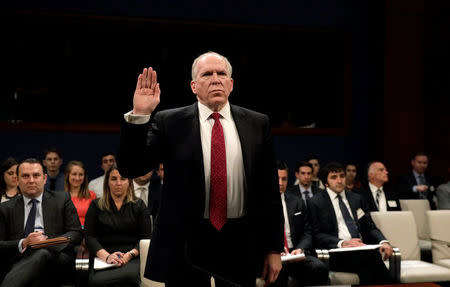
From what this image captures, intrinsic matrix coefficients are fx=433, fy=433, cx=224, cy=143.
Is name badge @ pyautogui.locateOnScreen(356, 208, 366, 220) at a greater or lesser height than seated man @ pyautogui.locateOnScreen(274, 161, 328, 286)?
greater

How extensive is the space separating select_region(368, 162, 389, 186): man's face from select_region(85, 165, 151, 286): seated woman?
236cm

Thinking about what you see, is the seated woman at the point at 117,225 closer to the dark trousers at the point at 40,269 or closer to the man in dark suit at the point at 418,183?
the dark trousers at the point at 40,269

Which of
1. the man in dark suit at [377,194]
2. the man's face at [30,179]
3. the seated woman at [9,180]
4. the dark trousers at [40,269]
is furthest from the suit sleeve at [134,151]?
the man in dark suit at [377,194]

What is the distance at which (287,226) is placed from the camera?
11.4 feet

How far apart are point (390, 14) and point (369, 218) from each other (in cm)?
327

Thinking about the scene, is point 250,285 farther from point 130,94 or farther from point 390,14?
point 390,14

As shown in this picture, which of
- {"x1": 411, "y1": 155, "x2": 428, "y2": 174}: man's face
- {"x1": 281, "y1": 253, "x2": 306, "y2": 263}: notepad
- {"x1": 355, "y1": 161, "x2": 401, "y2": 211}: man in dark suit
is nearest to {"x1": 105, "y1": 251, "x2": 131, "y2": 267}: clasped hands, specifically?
{"x1": 281, "y1": 253, "x2": 306, "y2": 263}: notepad

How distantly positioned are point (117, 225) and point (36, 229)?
546mm

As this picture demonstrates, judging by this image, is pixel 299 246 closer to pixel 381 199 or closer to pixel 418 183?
pixel 381 199

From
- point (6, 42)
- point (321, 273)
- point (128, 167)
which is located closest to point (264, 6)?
point (6, 42)

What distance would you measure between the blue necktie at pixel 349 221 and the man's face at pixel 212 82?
2.41m

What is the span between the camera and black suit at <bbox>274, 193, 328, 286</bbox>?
3041mm

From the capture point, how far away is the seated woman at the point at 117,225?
300 centimetres

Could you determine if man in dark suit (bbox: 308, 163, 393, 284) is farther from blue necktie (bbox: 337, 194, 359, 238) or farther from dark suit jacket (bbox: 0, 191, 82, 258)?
dark suit jacket (bbox: 0, 191, 82, 258)
